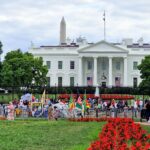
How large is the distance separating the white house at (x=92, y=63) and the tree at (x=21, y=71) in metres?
23.7

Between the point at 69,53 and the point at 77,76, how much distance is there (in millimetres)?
4734

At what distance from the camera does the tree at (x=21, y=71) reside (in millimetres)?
77500

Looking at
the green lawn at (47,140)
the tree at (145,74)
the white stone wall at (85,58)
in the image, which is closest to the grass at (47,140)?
the green lawn at (47,140)

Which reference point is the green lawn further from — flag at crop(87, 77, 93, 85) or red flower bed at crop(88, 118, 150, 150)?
flag at crop(87, 77, 93, 85)

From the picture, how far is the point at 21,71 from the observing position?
79250 millimetres

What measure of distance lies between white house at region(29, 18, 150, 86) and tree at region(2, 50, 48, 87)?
23667 mm

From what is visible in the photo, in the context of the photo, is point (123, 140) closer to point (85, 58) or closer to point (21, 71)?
point (21, 71)

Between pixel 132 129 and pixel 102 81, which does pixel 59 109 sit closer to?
pixel 132 129

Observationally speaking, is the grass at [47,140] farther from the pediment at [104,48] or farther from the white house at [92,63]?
the white house at [92,63]

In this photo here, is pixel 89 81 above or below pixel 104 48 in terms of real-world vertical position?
below

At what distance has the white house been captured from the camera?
10588 cm

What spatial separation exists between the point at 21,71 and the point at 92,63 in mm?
31978

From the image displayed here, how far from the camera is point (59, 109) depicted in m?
36.4

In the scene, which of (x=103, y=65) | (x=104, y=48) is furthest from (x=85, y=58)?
(x=104, y=48)
